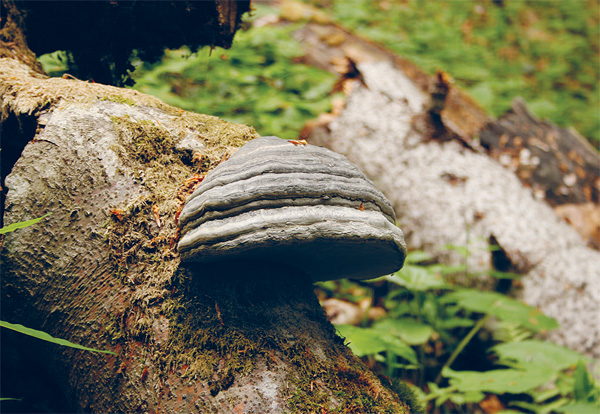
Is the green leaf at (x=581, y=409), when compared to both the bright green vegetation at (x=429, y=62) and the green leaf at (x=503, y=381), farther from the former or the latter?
the bright green vegetation at (x=429, y=62)

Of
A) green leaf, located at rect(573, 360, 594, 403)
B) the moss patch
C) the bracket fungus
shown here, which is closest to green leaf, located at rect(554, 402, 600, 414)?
green leaf, located at rect(573, 360, 594, 403)

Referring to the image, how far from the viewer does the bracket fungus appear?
1.15 meters

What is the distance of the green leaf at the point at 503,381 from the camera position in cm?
207

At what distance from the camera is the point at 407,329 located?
2742 mm

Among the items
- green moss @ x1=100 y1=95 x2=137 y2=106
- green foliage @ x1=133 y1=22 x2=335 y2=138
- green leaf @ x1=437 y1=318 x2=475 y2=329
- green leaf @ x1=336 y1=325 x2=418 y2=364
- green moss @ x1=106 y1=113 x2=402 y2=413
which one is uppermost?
green moss @ x1=100 y1=95 x2=137 y2=106

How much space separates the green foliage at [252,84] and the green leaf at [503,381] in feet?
6.77

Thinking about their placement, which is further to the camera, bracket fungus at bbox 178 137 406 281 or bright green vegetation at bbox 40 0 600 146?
bright green vegetation at bbox 40 0 600 146

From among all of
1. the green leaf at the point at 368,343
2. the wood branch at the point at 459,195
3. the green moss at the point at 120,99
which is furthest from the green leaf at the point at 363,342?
the green moss at the point at 120,99

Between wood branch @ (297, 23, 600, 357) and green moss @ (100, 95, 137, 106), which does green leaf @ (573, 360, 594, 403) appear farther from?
green moss @ (100, 95, 137, 106)

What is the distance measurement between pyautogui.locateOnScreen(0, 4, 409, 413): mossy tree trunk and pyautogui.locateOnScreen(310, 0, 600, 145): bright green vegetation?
19.9 feet

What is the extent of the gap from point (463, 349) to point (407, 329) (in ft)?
2.17

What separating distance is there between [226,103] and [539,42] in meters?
9.67

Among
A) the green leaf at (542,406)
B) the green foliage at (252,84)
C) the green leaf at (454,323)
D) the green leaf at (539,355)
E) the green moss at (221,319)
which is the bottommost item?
the green leaf at (542,406)

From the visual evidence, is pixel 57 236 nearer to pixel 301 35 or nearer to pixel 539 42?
pixel 301 35
